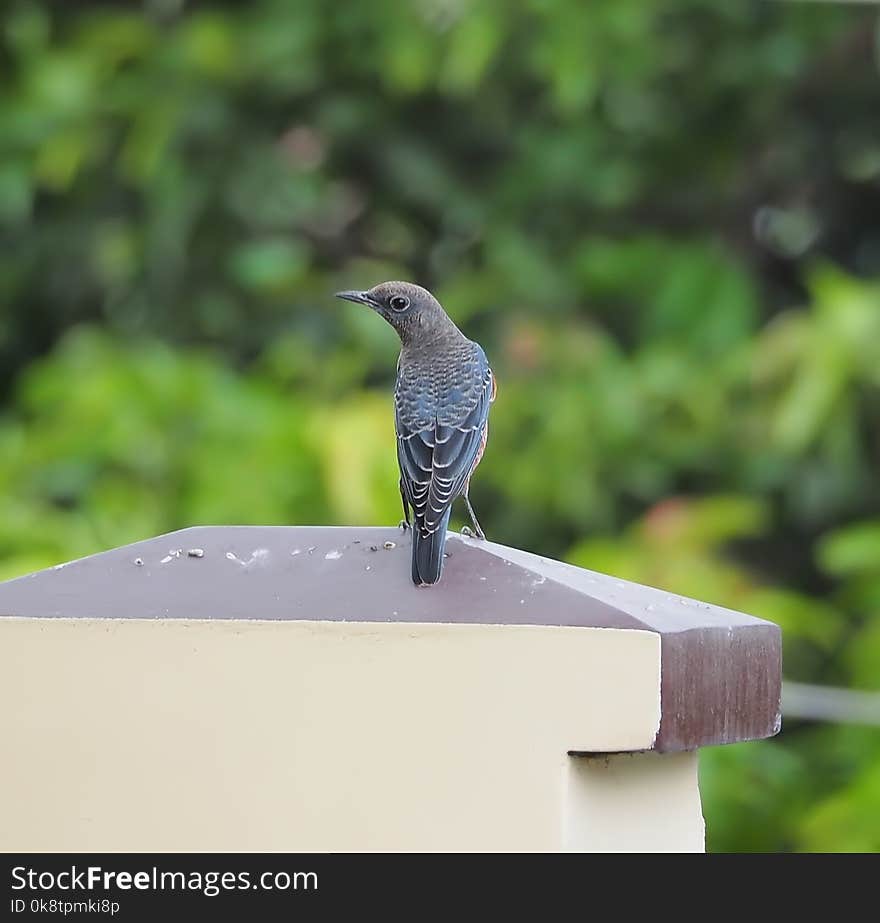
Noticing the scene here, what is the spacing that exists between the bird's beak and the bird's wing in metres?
0.31

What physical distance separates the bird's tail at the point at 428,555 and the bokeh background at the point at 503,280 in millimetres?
3701

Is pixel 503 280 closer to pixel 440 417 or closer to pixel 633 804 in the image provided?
pixel 440 417

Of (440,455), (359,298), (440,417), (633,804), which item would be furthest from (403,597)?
(359,298)

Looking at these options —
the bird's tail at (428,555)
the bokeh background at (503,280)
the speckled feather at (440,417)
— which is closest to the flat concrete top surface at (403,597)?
the bird's tail at (428,555)

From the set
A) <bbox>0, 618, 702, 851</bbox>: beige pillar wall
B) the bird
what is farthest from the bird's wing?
<bbox>0, 618, 702, 851</bbox>: beige pillar wall

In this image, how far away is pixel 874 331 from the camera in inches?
275

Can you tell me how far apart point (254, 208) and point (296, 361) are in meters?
1.08

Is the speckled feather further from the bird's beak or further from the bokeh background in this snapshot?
the bokeh background

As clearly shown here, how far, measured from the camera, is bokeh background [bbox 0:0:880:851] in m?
6.72

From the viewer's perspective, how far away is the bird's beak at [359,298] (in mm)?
3572

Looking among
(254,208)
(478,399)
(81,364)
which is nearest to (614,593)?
(478,399)

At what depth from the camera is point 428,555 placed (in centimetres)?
236

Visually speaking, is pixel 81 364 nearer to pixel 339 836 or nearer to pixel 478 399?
pixel 478 399

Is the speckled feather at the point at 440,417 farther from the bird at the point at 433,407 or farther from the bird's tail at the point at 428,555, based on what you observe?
the bird's tail at the point at 428,555
